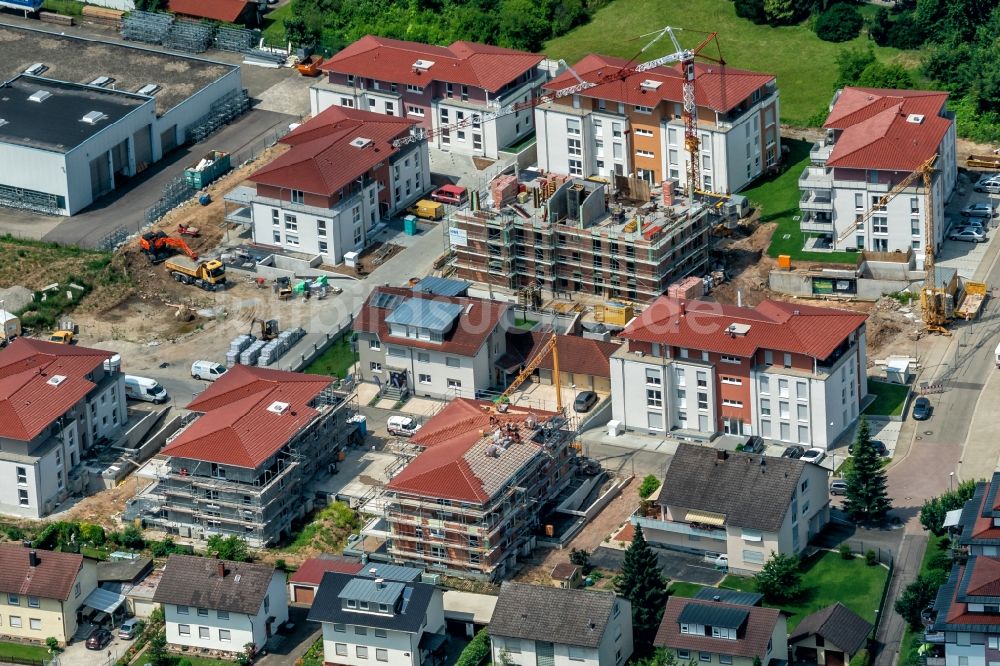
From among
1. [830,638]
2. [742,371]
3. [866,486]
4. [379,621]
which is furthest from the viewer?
[742,371]

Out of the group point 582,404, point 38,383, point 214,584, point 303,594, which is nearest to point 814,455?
point 582,404

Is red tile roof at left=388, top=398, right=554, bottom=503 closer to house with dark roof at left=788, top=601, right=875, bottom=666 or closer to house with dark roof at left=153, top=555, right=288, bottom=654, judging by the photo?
house with dark roof at left=153, top=555, right=288, bottom=654

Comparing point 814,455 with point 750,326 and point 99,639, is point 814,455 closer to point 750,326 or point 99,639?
point 750,326

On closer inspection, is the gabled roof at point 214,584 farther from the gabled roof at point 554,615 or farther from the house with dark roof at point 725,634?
the house with dark roof at point 725,634

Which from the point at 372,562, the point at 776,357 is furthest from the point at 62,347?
the point at 776,357

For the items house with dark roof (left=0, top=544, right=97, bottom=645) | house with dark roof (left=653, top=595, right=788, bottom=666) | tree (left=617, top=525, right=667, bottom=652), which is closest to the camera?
house with dark roof (left=653, top=595, right=788, bottom=666)

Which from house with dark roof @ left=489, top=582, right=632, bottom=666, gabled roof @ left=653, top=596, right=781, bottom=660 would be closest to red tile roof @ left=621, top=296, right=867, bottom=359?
gabled roof @ left=653, top=596, right=781, bottom=660
